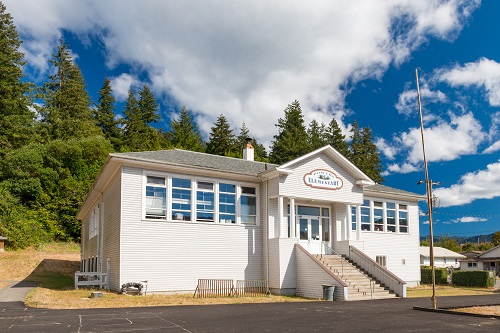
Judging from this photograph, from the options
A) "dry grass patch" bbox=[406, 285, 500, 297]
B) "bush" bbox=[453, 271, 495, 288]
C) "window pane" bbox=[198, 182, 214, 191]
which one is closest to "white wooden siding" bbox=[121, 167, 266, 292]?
"window pane" bbox=[198, 182, 214, 191]

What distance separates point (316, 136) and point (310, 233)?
4259 centimetres

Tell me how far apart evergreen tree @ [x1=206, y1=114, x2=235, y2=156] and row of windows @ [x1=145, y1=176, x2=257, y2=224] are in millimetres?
38301

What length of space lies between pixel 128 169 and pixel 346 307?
10.4 m

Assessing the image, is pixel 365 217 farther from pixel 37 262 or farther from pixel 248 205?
pixel 37 262

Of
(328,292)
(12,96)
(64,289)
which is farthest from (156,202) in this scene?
(12,96)

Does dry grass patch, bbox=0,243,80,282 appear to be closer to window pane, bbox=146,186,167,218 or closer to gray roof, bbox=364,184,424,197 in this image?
window pane, bbox=146,186,167,218

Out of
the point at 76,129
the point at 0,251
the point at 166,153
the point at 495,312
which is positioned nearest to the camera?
the point at 495,312

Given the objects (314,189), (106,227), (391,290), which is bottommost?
(391,290)

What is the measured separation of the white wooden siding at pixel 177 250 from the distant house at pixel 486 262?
43916mm

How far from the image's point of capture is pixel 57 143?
Result: 46.5 meters

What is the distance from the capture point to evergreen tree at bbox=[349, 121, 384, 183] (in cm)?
6438

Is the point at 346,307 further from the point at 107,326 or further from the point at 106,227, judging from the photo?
the point at 106,227

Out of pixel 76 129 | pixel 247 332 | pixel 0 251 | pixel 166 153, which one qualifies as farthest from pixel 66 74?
pixel 247 332

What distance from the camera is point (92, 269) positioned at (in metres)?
27.5
